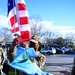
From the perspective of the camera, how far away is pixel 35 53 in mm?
4547

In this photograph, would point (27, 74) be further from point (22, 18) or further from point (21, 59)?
point (22, 18)

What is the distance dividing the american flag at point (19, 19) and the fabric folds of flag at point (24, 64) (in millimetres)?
900

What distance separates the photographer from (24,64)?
451 cm

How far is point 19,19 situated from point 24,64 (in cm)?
133

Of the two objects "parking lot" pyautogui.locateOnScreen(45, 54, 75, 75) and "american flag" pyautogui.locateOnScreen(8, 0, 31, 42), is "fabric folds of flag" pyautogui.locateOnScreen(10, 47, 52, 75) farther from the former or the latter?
"parking lot" pyautogui.locateOnScreen(45, 54, 75, 75)

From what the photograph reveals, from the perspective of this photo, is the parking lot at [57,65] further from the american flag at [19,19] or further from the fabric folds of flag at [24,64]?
the fabric folds of flag at [24,64]

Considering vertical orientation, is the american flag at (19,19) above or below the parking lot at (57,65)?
above

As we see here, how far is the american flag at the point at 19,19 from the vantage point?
5.52 m

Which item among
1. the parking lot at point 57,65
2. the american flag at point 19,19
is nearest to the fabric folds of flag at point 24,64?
the american flag at point 19,19

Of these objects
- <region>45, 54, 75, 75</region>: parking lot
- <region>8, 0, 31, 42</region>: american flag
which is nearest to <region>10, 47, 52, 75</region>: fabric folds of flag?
<region>8, 0, 31, 42</region>: american flag

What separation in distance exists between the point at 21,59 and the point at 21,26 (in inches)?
48.5

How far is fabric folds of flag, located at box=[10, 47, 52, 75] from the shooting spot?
4.38 m

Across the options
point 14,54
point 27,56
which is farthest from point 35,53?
point 14,54

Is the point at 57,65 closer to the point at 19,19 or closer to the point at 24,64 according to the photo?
the point at 19,19
